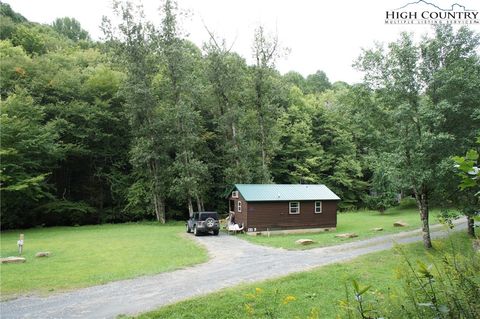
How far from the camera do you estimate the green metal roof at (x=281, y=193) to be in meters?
26.8

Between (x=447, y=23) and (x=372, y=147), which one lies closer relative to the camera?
(x=447, y=23)

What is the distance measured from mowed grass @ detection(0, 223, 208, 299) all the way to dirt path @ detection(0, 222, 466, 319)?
977 mm

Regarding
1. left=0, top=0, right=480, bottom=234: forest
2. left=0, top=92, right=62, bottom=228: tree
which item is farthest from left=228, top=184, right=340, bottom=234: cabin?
left=0, top=92, right=62, bottom=228: tree

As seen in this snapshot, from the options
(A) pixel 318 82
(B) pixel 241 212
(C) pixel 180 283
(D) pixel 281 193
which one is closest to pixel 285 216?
(D) pixel 281 193

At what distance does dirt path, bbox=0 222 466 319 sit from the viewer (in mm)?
9328

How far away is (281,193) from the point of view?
1094 inches

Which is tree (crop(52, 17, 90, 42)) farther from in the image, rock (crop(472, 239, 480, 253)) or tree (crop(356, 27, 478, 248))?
rock (crop(472, 239, 480, 253))

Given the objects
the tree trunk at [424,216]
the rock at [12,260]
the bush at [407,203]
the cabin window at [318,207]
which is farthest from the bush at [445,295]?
the bush at [407,203]

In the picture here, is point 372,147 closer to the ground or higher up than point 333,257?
higher up

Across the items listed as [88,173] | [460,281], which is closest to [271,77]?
[88,173]

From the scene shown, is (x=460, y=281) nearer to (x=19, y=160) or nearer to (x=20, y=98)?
(x=19, y=160)

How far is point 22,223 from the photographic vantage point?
32938 mm

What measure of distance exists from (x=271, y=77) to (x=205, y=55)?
7093mm

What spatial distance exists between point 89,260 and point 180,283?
6864 mm
